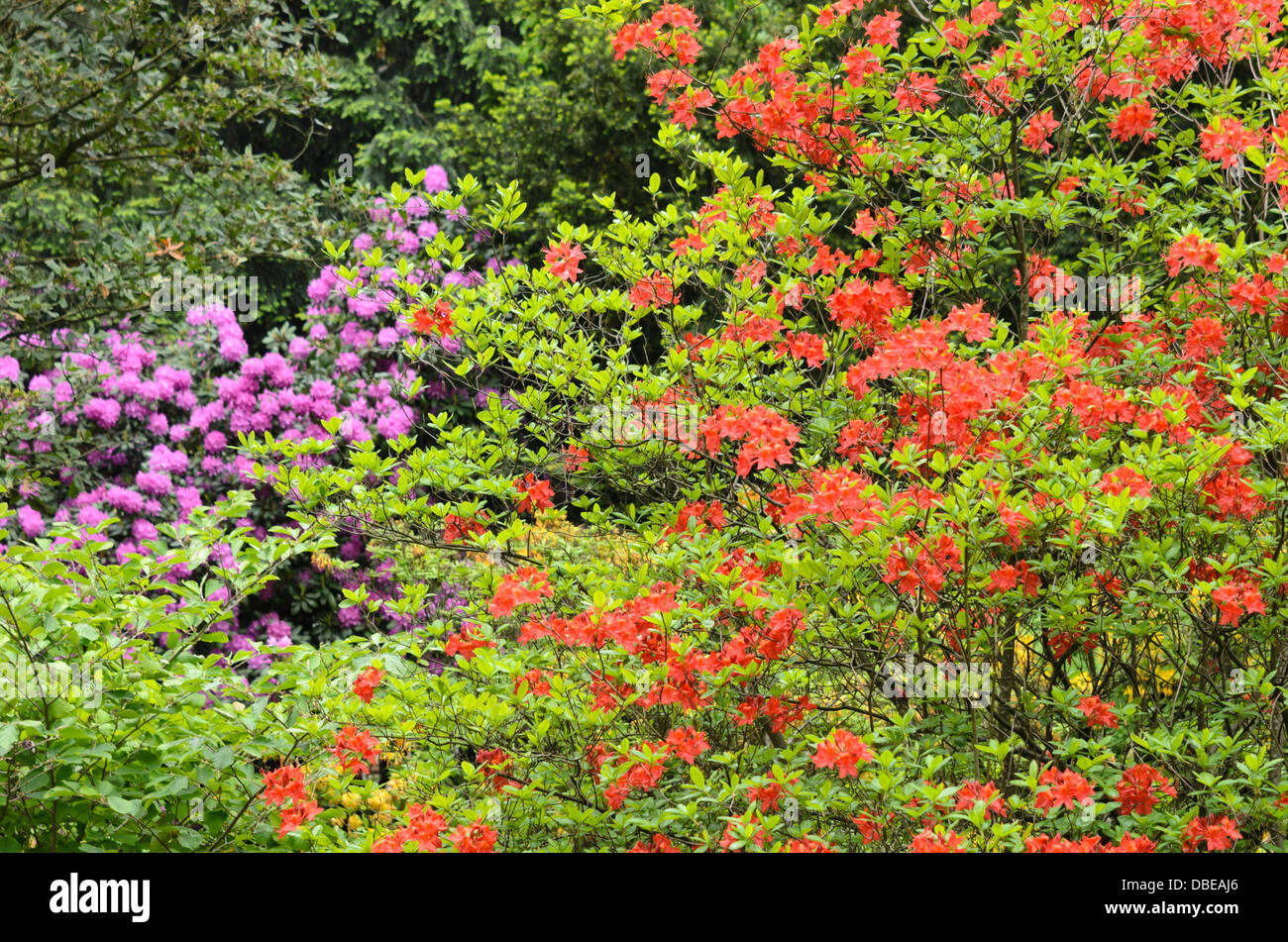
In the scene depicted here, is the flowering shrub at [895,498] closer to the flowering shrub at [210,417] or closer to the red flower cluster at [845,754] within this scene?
the red flower cluster at [845,754]

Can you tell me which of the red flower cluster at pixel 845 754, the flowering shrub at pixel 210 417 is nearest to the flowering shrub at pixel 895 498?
the red flower cluster at pixel 845 754

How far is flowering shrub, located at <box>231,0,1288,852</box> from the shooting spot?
259cm

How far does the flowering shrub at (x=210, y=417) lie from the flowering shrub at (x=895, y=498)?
2961mm

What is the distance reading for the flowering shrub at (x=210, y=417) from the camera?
634 centimetres

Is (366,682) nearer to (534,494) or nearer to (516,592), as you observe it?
(516,592)

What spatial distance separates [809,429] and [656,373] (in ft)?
1.87

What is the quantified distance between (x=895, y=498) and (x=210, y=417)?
17.1 feet

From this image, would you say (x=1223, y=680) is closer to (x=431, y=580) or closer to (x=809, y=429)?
(x=809, y=429)

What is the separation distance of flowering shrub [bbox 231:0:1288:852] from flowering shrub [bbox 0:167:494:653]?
2961 millimetres

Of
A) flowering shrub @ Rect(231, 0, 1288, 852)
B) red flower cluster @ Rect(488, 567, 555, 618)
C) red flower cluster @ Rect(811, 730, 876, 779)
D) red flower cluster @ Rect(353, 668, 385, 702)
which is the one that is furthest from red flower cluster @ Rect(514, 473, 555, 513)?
red flower cluster @ Rect(811, 730, 876, 779)

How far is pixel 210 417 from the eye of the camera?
22.2 ft

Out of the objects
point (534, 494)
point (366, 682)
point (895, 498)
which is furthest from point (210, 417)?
point (895, 498)

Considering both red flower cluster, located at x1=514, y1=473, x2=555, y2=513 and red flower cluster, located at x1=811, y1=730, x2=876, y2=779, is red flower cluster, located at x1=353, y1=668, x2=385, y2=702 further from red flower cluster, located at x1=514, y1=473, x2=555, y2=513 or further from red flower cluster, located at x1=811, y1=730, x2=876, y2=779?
red flower cluster, located at x1=811, y1=730, x2=876, y2=779
